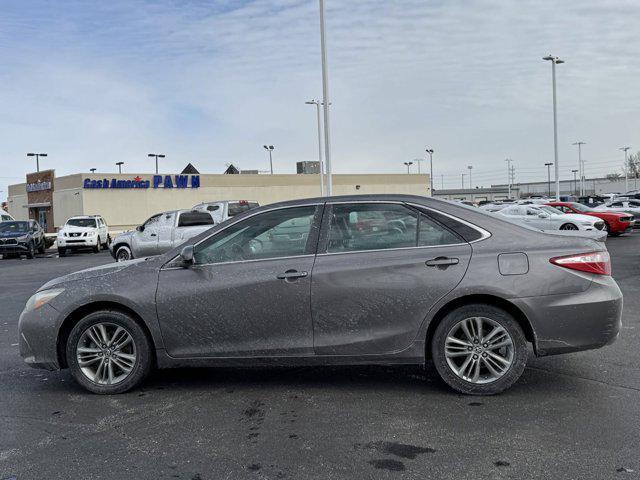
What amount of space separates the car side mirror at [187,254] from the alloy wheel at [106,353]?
791 millimetres

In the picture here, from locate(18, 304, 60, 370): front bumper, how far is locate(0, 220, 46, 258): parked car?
71.5ft

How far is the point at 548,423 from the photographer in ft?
14.1

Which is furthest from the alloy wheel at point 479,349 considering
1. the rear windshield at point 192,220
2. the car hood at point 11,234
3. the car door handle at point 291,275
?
the car hood at point 11,234

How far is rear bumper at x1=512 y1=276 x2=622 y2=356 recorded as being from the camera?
4762 millimetres

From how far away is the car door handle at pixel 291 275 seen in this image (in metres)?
4.89

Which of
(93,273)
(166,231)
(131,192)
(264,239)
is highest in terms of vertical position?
(131,192)

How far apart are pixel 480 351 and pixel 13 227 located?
2552cm

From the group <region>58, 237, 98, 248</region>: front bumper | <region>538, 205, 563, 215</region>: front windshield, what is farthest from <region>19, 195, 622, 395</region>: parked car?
<region>58, 237, 98, 248</region>: front bumper

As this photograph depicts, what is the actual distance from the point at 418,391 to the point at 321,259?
135 centimetres

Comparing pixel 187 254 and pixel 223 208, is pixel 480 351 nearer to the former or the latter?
pixel 187 254

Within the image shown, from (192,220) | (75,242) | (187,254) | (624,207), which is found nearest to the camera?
(187,254)

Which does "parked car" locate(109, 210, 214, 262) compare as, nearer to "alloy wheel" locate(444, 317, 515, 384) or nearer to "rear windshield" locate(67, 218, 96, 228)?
"rear windshield" locate(67, 218, 96, 228)

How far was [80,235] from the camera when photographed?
27.3 meters

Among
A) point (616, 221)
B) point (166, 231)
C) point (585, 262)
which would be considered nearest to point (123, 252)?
point (166, 231)
